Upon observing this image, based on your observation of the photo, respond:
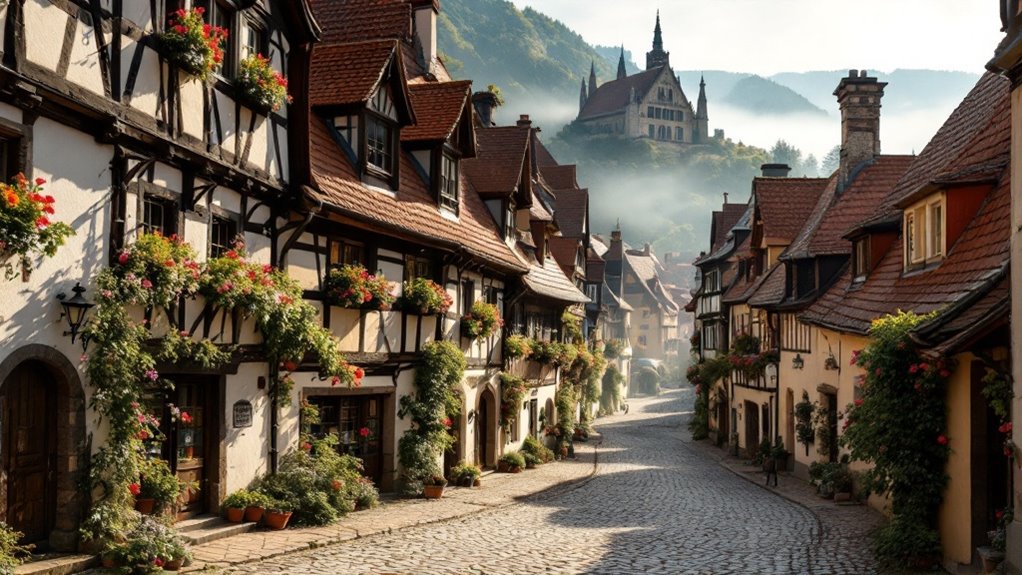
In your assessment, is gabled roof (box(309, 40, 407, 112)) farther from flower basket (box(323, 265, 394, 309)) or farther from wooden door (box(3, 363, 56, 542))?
wooden door (box(3, 363, 56, 542))

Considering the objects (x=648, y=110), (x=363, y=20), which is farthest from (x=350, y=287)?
(x=648, y=110)

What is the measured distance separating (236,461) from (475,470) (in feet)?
28.9

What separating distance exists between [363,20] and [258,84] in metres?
9.69

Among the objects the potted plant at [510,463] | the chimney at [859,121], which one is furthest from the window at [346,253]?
the chimney at [859,121]

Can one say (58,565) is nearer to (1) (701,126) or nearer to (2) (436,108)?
(2) (436,108)

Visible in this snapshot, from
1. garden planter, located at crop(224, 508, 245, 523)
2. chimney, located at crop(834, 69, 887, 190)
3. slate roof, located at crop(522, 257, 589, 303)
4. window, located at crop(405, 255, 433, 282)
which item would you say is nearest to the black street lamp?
garden planter, located at crop(224, 508, 245, 523)

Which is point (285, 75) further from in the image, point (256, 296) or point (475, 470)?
point (475, 470)

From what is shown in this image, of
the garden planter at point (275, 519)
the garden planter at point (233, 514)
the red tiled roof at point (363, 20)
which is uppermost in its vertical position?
the red tiled roof at point (363, 20)

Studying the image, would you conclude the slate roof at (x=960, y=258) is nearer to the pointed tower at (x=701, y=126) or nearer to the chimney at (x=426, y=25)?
the chimney at (x=426, y=25)

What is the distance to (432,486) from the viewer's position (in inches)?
769

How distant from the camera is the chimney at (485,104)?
33.7 m

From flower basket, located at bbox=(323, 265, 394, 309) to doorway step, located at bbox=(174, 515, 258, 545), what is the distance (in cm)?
395

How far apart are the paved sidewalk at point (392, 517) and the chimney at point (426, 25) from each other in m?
10.6

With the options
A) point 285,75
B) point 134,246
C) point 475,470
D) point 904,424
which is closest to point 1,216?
point 134,246
